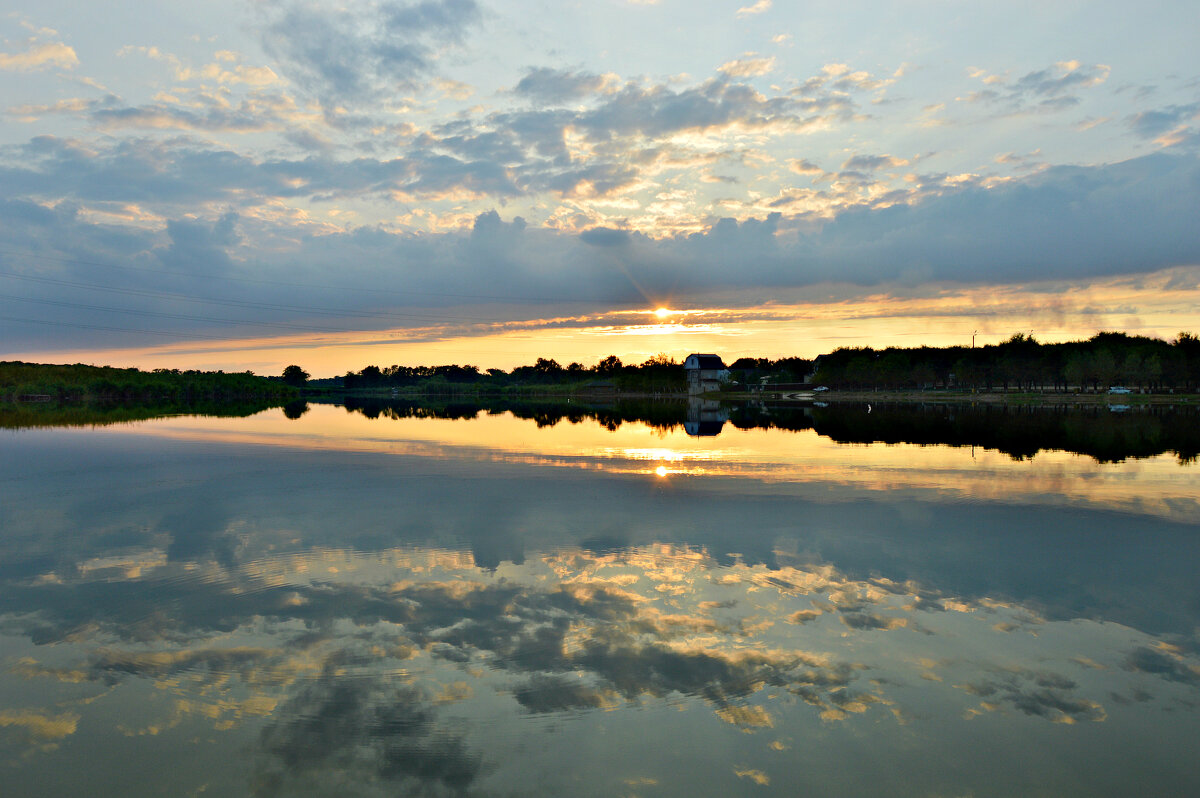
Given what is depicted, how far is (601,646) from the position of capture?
8.97 metres

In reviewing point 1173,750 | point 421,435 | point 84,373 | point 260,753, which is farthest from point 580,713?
point 84,373

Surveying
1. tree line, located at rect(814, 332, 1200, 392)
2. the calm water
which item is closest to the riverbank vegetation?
the calm water

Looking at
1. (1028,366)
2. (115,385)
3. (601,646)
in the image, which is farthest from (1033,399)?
(115,385)

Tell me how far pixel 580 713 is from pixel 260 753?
3.18m

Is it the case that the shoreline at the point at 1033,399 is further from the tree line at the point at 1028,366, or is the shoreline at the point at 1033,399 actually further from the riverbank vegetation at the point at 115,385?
the riverbank vegetation at the point at 115,385

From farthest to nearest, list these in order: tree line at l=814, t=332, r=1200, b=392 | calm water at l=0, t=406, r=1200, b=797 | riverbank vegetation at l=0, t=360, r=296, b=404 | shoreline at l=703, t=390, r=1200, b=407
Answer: riverbank vegetation at l=0, t=360, r=296, b=404 → tree line at l=814, t=332, r=1200, b=392 → shoreline at l=703, t=390, r=1200, b=407 → calm water at l=0, t=406, r=1200, b=797

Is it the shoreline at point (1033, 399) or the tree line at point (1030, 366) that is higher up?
the tree line at point (1030, 366)

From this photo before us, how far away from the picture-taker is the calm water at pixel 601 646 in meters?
6.45

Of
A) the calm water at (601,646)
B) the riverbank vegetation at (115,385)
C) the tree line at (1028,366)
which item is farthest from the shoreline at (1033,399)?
the riverbank vegetation at (115,385)

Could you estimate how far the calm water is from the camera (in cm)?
645

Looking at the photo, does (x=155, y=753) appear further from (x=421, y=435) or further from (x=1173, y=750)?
(x=421, y=435)

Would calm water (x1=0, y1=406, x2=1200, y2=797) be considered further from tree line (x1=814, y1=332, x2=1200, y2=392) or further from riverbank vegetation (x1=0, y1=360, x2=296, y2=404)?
riverbank vegetation (x1=0, y1=360, x2=296, y2=404)

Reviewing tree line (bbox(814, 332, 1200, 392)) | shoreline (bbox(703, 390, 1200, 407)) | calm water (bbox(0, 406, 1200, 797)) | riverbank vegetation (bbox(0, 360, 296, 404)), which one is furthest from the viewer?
riverbank vegetation (bbox(0, 360, 296, 404))

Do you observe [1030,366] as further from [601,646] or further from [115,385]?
[115,385]
